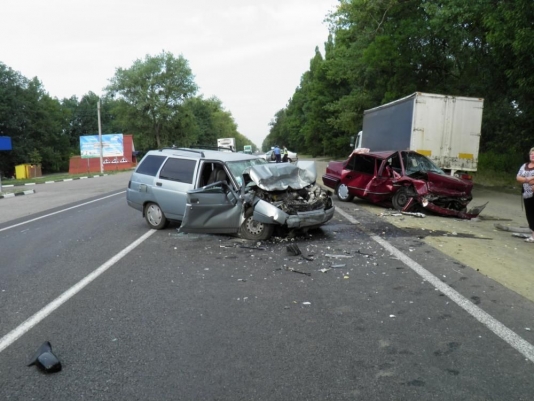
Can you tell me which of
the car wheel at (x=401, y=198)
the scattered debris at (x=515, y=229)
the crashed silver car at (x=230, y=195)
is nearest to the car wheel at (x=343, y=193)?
the car wheel at (x=401, y=198)

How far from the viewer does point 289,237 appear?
8.39 metres

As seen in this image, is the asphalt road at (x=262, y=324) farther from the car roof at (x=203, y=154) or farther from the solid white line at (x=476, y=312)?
the car roof at (x=203, y=154)

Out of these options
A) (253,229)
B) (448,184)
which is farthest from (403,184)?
(253,229)

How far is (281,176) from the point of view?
8.65 m

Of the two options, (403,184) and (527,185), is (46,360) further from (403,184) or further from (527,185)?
(403,184)

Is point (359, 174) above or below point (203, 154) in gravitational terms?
below

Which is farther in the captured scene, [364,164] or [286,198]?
[364,164]

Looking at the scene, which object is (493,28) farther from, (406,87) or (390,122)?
(406,87)

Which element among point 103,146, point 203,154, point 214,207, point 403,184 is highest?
point 203,154

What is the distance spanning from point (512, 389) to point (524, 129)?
19691 mm

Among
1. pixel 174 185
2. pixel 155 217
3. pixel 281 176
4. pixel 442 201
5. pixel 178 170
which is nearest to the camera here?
pixel 281 176

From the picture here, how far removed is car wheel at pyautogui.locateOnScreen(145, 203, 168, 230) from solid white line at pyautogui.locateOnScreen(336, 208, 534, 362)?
16.0 feet

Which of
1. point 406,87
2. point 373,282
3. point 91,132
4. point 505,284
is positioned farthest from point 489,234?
point 91,132

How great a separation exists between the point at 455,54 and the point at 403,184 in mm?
14439
